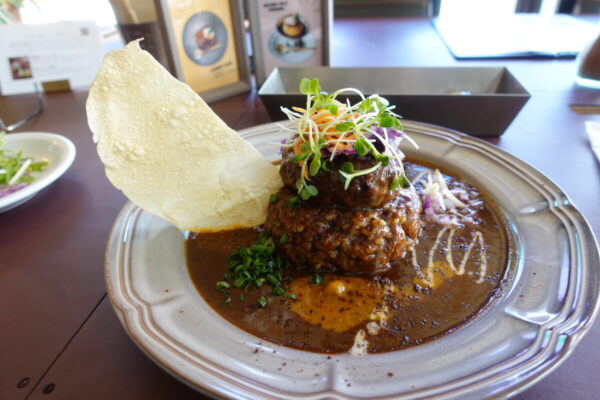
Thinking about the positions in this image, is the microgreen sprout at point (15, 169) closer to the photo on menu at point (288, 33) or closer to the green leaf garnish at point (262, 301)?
the green leaf garnish at point (262, 301)

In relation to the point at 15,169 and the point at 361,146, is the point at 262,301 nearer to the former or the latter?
the point at 361,146

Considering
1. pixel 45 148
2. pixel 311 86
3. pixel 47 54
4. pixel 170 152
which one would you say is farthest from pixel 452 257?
pixel 47 54

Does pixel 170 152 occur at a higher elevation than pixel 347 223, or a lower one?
higher

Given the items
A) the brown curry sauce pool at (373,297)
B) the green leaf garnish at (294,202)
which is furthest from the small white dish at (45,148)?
the green leaf garnish at (294,202)

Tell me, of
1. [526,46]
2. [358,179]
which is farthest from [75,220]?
[526,46]

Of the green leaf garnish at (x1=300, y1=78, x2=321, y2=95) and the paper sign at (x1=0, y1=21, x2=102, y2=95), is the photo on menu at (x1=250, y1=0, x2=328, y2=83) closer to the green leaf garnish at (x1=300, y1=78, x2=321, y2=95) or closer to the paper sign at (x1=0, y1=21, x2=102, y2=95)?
the paper sign at (x1=0, y1=21, x2=102, y2=95)

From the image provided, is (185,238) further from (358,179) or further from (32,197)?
(32,197)
